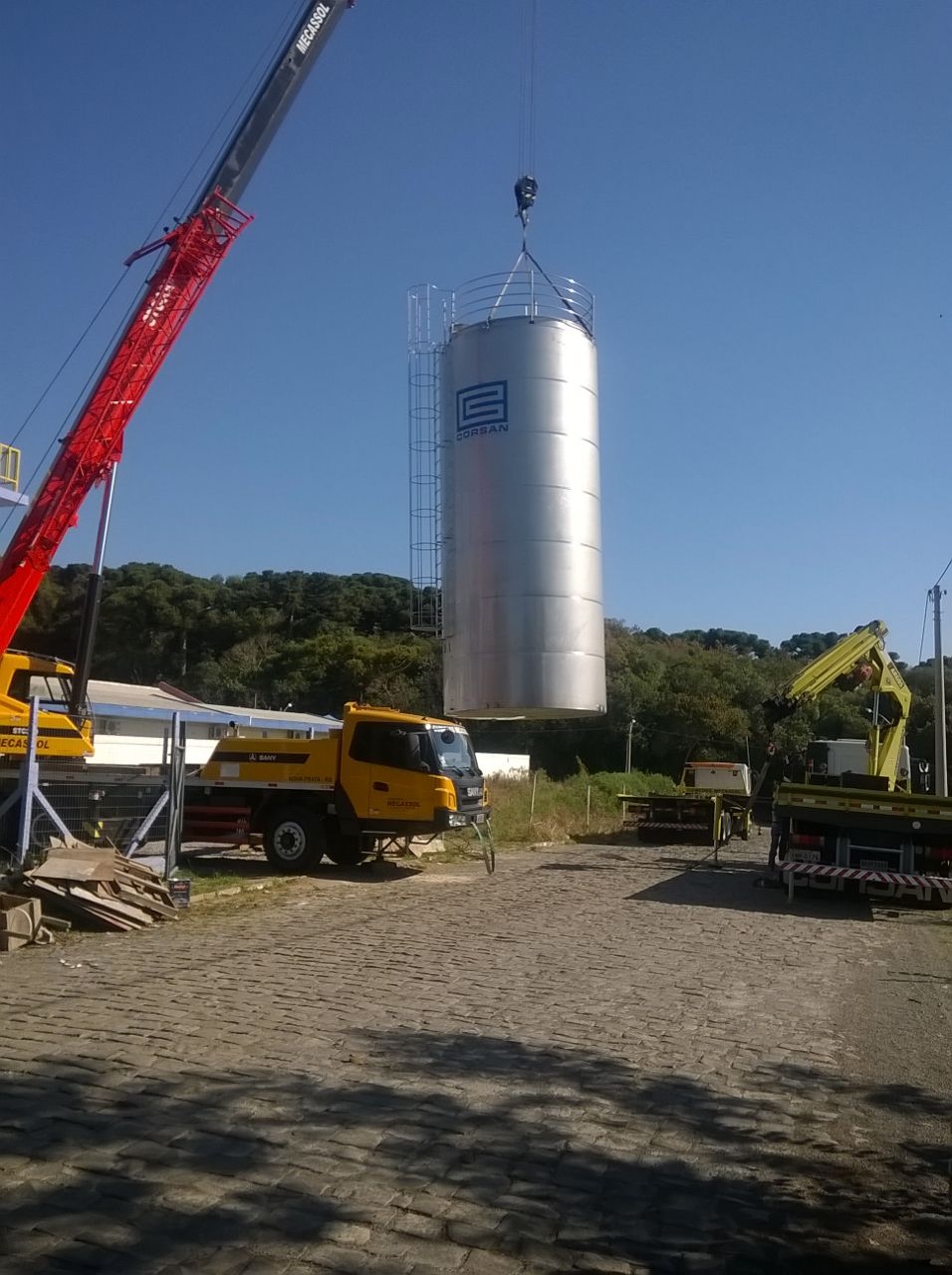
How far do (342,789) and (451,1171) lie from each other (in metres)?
13.9

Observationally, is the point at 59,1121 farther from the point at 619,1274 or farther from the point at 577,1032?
the point at 577,1032

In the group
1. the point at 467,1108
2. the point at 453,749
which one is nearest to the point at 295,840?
the point at 453,749

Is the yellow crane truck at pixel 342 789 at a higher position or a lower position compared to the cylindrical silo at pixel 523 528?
lower

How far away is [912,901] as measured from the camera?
16.4m

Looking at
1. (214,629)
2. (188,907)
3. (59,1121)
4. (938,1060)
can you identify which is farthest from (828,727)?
(59,1121)

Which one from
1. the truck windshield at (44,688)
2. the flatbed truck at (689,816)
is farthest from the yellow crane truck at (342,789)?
the flatbed truck at (689,816)

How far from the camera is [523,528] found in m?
17.7

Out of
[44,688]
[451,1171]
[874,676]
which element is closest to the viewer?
[451,1171]

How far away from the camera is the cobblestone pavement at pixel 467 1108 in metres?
4.48

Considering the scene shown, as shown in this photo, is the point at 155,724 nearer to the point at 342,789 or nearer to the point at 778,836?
the point at 342,789

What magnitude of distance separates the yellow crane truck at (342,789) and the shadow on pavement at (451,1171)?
11.5 m

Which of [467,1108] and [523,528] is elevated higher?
[523,528]

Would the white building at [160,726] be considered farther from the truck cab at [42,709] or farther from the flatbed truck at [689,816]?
the flatbed truck at [689,816]

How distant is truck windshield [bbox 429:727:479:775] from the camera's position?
61.7 feet
